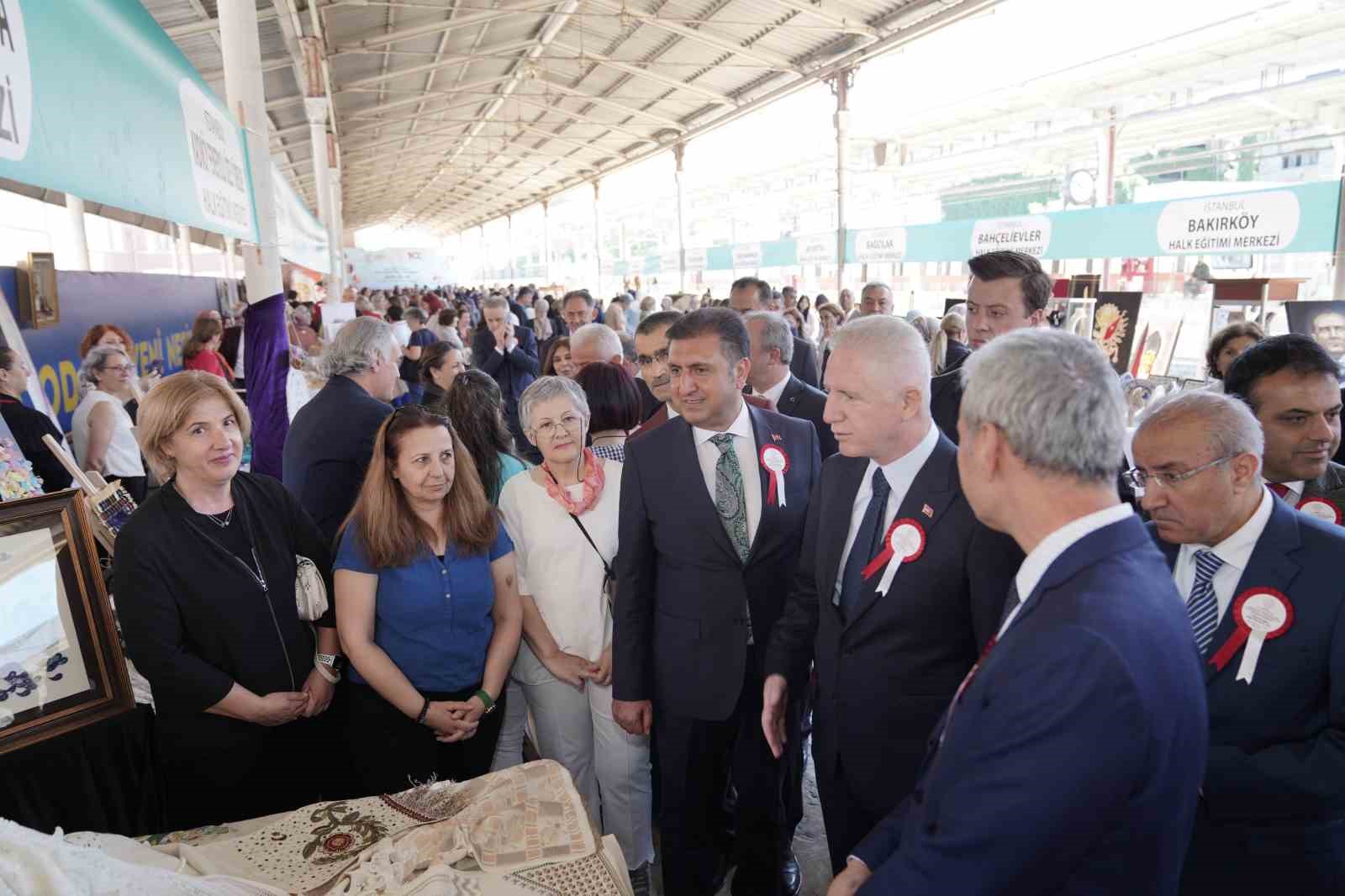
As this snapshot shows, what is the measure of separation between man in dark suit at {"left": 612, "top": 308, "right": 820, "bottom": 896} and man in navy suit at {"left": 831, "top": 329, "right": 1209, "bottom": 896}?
1.05m

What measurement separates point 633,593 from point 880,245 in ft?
30.5

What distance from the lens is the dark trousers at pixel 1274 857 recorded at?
58.3 inches

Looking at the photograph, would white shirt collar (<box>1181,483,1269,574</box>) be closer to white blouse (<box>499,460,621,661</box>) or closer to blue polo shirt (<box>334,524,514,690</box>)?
white blouse (<box>499,460,621,661</box>)

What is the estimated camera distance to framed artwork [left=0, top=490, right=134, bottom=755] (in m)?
1.71

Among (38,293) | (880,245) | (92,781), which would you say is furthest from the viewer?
(880,245)

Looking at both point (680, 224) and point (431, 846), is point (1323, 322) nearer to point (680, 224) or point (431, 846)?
point (431, 846)

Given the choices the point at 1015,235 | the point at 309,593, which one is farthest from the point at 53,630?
the point at 1015,235

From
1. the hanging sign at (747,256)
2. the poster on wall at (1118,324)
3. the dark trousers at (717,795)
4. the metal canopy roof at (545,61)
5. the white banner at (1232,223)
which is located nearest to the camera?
the dark trousers at (717,795)

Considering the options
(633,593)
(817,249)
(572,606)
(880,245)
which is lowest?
(572,606)

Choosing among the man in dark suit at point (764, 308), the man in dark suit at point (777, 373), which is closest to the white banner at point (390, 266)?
the man in dark suit at point (764, 308)

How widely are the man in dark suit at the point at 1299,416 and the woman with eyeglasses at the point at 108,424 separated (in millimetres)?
4319

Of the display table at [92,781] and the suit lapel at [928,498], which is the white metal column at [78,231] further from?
the suit lapel at [928,498]

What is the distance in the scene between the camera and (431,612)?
2.28 m

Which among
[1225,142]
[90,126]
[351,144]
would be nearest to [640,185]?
[351,144]
